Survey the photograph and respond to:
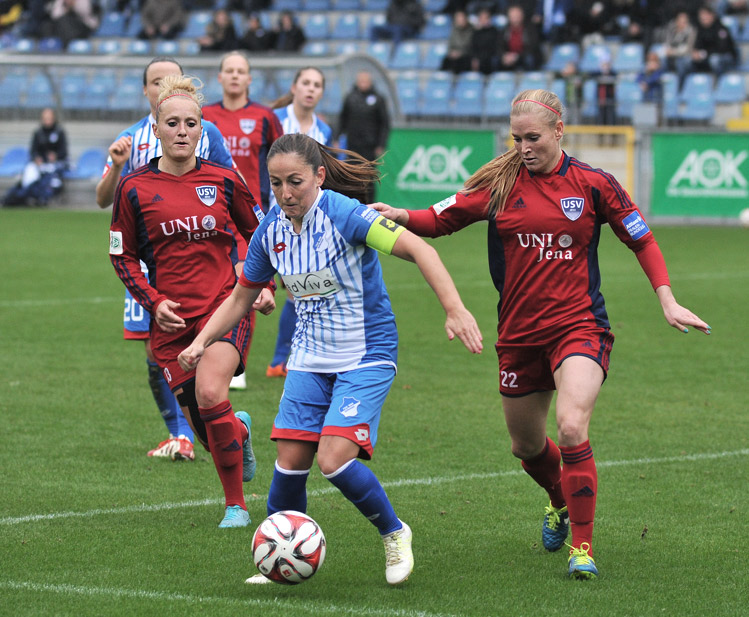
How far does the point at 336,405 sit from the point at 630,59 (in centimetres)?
1987

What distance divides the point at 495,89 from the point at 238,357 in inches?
710

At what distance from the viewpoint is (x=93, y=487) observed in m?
6.18

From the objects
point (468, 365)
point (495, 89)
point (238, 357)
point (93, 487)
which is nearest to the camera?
point (238, 357)

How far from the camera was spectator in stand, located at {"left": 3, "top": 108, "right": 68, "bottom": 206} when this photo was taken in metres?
22.8

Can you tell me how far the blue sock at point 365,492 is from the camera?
4539 millimetres

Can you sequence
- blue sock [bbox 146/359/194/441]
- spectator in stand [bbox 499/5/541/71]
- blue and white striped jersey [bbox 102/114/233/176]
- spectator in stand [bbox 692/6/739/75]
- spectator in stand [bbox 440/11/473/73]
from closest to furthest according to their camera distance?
blue and white striped jersey [bbox 102/114/233/176] → blue sock [bbox 146/359/194/441] → spectator in stand [bbox 692/6/739/75] → spectator in stand [bbox 499/5/541/71] → spectator in stand [bbox 440/11/473/73]

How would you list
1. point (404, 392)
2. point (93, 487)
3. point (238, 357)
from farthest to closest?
point (404, 392) < point (93, 487) < point (238, 357)

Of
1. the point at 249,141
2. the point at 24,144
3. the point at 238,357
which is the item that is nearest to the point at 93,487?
the point at 238,357

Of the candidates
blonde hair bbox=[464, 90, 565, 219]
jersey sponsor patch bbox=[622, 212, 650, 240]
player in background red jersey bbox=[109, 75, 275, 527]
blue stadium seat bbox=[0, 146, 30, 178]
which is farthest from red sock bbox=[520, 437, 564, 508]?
Result: blue stadium seat bbox=[0, 146, 30, 178]

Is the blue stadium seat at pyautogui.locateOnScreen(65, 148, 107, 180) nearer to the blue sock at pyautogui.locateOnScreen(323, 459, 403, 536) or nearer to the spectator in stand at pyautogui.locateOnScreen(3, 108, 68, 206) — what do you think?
the spectator in stand at pyautogui.locateOnScreen(3, 108, 68, 206)

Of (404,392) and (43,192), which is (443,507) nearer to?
(404,392)

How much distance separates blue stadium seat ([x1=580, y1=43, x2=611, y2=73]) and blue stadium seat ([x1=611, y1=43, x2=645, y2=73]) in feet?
0.93

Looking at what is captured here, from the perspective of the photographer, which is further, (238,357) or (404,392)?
(404,392)

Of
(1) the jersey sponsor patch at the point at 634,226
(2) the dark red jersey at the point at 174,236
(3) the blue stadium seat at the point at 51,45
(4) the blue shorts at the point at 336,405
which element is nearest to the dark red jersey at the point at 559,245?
(1) the jersey sponsor patch at the point at 634,226
